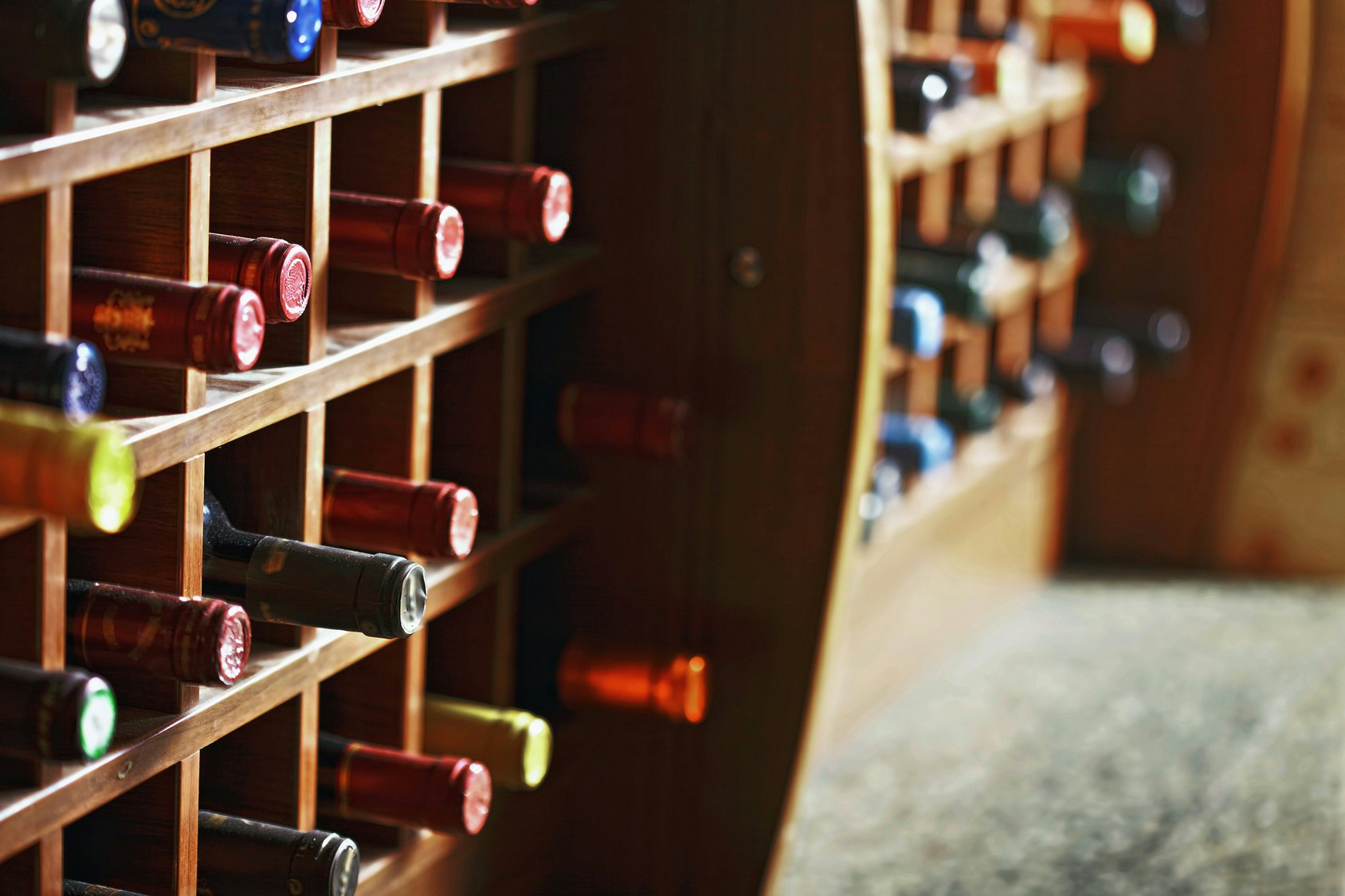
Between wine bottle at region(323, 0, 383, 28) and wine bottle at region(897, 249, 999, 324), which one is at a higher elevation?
wine bottle at region(323, 0, 383, 28)

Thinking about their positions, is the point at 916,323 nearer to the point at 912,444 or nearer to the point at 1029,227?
the point at 912,444

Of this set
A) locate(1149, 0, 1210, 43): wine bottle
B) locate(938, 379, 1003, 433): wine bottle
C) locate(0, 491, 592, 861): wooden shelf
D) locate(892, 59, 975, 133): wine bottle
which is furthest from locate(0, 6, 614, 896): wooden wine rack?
locate(1149, 0, 1210, 43): wine bottle

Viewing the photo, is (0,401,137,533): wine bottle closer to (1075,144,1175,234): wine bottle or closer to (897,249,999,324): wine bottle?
(897,249,999,324): wine bottle

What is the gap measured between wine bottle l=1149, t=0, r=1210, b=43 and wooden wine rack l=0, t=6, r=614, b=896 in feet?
2.26

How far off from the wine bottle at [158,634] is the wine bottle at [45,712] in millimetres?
45

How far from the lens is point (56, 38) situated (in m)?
0.48

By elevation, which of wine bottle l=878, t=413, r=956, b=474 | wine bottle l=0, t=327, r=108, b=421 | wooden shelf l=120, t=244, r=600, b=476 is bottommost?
wine bottle l=878, t=413, r=956, b=474

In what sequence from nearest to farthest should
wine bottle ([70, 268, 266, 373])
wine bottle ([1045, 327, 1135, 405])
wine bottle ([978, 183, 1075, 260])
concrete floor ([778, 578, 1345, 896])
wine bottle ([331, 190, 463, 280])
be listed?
1. wine bottle ([70, 268, 266, 373])
2. wine bottle ([331, 190, 463, 280])
3. concrete floor ([778, 578, 1345, 896])
4. wine bottle ([978, 183, 1075, 260])
5. wine bottle ([1045, 327, 1135, 405])

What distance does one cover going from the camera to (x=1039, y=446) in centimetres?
146

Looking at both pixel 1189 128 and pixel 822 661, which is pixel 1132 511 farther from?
pixel 822 661

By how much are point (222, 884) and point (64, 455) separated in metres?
0.27

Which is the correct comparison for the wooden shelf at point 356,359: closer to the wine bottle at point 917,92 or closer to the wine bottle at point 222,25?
the wine bottle at point 222,25

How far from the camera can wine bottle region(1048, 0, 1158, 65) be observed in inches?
50.9

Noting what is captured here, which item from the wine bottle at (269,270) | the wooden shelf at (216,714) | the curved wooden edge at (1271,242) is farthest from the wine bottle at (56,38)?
the curved wooden edge at (1271,242)
